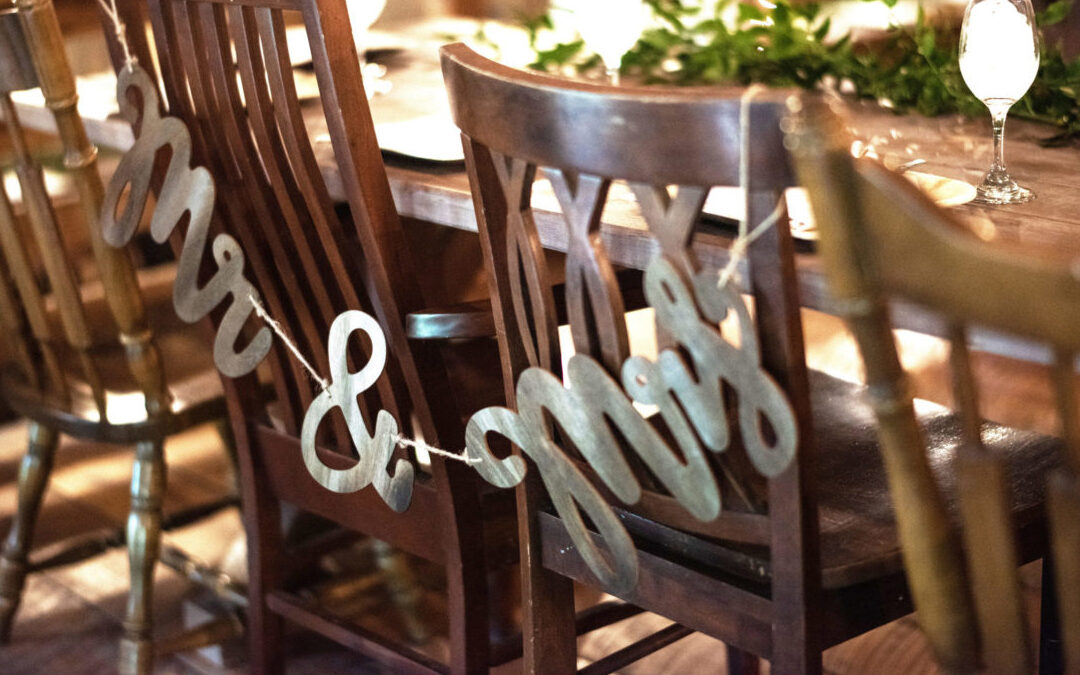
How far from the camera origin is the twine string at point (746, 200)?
0.74m

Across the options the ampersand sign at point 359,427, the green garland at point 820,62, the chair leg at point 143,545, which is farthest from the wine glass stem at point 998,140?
the chair leg at point 143,545

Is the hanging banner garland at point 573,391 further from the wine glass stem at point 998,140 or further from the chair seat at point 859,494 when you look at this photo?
the wine glass stem at point 998,140

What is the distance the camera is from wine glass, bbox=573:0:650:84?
5.28ft

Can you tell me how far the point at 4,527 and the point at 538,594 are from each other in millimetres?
1429

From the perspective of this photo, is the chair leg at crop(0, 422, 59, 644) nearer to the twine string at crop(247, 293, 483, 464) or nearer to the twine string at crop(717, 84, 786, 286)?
the twine string at crop(247, 293, 483, 464)

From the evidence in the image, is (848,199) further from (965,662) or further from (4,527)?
(4,527)

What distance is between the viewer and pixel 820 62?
1.61 metres

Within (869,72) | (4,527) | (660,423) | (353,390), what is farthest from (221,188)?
(4,527)

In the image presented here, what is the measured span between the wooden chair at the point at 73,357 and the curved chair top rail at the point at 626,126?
69 cm

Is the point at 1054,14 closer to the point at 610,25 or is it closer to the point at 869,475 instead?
the point at 610,25

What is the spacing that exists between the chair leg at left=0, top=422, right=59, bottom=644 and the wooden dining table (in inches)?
17.4

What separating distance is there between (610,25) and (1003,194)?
0.63 m

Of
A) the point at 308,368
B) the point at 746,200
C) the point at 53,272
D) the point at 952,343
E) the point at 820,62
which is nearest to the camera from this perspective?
the point at 952,343

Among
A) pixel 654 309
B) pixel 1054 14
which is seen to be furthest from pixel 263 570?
pixel 1054 14
